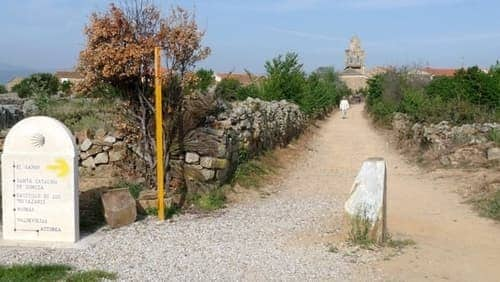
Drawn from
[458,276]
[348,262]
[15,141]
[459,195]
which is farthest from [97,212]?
[459,195]

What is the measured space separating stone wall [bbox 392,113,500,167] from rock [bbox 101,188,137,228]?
342 inches

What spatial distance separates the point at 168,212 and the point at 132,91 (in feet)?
6.67

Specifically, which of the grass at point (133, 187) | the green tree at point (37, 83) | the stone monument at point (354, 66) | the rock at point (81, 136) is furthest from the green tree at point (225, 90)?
the stone monument at point (354, 66)

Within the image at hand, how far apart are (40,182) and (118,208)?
117 centimetres

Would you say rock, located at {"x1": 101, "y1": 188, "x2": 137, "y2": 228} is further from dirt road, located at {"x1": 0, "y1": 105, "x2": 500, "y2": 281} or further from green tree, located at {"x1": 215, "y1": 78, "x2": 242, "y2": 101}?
green tree, located at {"x1": 215, "y1": 78, "x2": 242, "y2": 101}

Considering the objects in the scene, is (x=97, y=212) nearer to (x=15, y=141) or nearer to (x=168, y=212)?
(x=168, y=212)

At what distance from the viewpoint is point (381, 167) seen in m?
7.52

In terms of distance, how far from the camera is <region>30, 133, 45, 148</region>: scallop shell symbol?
283 inches

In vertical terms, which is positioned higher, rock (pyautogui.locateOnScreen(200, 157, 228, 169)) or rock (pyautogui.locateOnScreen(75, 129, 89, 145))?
rock (pyautogui.locateOnScreen(75, 129, 89, 145))

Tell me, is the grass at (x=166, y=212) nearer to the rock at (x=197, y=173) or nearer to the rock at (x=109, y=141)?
the rock at (x=197, y=173)

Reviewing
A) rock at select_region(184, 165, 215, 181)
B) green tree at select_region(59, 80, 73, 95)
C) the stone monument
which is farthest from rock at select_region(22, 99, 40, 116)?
the stone monument

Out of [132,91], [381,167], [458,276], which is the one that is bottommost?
[458,276]

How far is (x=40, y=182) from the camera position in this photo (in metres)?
7.25

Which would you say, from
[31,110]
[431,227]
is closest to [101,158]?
[31,110]
